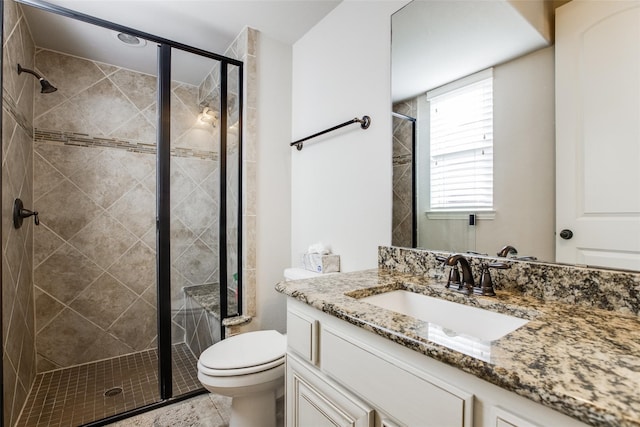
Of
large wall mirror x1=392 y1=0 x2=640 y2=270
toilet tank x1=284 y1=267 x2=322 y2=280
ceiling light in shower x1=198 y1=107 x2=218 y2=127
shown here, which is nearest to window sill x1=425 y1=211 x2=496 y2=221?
large wall mirror x1=392 y1=0 x2=640 y2=270

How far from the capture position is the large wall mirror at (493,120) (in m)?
0.98

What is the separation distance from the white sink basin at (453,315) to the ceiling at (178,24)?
1.69 meters

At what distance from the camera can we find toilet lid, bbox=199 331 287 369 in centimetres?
138

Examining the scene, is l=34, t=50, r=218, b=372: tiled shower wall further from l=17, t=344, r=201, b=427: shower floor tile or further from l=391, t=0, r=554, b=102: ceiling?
l=391, t=0, r=554, b=102: ceiling

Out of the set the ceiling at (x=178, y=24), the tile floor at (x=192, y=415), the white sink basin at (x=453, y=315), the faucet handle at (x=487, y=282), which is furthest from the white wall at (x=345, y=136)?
the tile floor at (x=192, y=415)

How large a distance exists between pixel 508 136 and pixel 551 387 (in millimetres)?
868

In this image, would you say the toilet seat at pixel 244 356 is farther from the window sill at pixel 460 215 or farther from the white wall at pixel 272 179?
the window sill at pixel 460 215

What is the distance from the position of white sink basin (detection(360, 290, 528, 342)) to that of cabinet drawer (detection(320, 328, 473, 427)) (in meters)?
0.13

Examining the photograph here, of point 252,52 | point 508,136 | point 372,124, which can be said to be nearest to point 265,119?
point 252,52

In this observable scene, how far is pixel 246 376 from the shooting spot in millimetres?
1352

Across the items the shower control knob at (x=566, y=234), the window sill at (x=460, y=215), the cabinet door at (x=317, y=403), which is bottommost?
the cabinet door at (x=317, y=403)

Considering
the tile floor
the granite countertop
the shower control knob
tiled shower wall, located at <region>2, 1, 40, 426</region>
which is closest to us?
the granite countertop

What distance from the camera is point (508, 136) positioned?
1069mm

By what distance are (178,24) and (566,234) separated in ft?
7.60
